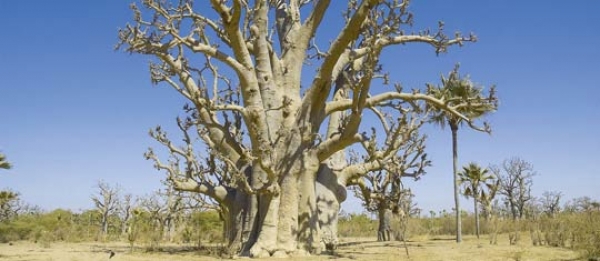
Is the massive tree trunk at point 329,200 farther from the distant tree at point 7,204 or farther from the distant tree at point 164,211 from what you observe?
the distant tree at point 7,204

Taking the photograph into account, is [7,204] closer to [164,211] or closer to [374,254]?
[164,211]

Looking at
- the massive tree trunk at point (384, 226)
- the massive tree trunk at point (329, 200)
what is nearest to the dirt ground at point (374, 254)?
the massive tree trunk at point (329, 200)

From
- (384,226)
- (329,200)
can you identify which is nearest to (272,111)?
(329,200)

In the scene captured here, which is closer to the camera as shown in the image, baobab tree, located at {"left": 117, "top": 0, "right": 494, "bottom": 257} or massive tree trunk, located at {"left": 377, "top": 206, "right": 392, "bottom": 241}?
baobab tree, located at {"left": 117, "top": 0, "right": 494, "bottom": 257}

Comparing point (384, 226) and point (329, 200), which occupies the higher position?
point (329, 200)

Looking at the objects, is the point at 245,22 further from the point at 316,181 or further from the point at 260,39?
the point at 316,181

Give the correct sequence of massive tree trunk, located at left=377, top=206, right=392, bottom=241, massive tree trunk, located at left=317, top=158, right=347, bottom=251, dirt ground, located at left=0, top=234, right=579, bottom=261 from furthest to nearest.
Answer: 1. massive tree trunk, located at left=377, top=206, right=392, bottom=241
2. massive tree trunk, located at left=317, top=158, right=347, bottom=251
3. dirt ground, located at left=0, top=234, right=579, bottom=261

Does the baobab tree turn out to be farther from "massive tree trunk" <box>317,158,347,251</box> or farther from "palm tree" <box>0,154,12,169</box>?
"palm tree" <box>0,154,12,169</box>

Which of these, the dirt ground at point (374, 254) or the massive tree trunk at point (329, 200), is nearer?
the dirt ground at point (374, 254)

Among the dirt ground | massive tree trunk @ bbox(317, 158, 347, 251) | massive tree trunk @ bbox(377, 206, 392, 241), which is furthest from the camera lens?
massive tree trunk @ bbox(377, 206, 392, 241)

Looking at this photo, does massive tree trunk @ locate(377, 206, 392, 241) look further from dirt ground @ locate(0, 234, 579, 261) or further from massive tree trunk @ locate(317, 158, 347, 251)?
massive tree trunk @ locate(317, 158, 347, 251)

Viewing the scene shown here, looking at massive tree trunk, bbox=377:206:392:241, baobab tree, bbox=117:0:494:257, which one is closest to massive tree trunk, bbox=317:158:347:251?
baobab tree, bbox=117:0:494:257

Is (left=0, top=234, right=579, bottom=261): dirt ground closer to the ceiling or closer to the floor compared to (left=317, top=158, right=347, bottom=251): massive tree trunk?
closer to the floor

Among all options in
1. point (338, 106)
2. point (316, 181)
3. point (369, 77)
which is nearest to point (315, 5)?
point (338, 106)
